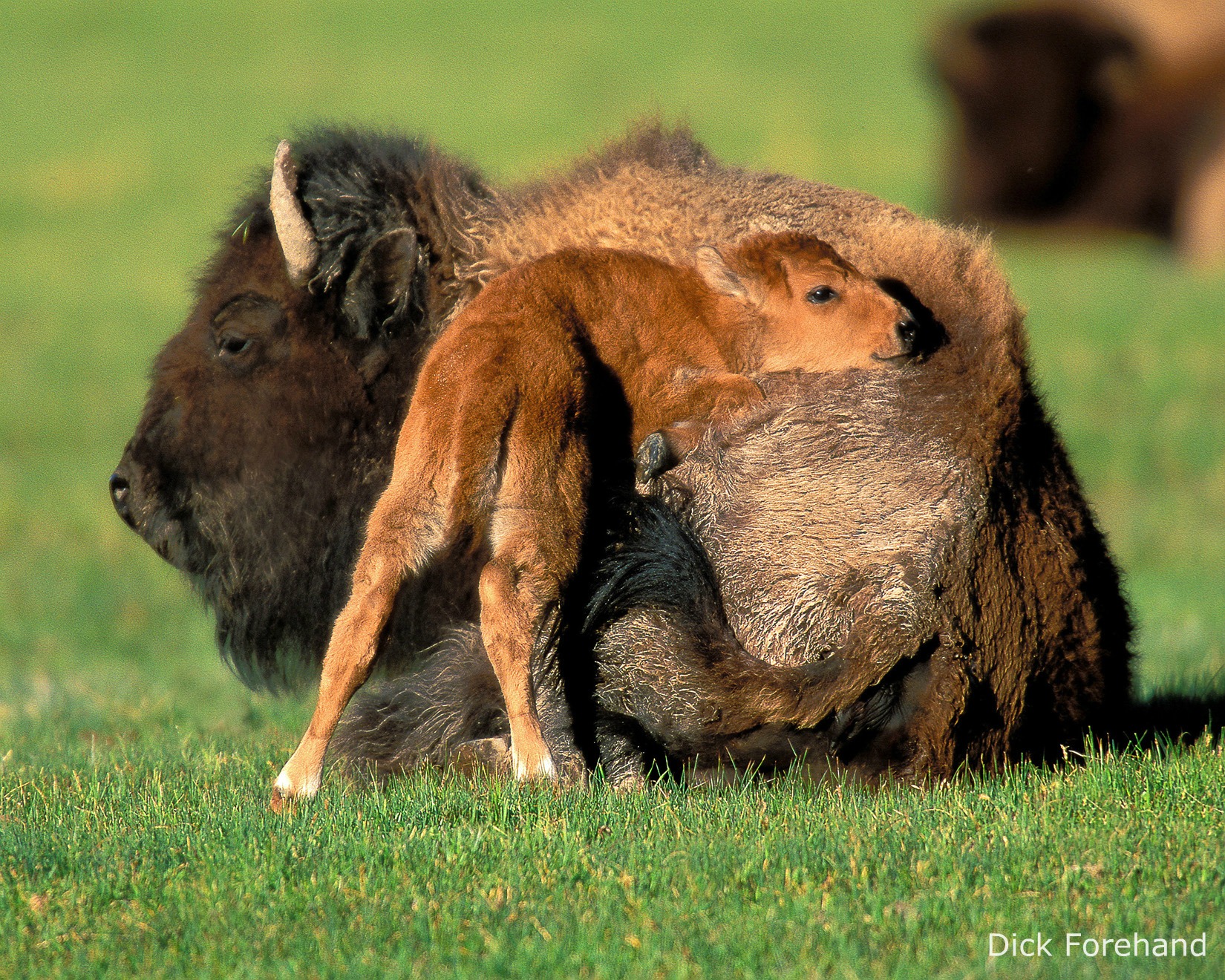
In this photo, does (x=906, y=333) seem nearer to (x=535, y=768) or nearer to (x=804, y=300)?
(x=804, y=300)

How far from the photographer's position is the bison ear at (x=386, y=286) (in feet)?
18.7

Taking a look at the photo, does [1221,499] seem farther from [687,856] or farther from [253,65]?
[253,65]

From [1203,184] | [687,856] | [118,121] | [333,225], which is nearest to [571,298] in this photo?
[333,225]

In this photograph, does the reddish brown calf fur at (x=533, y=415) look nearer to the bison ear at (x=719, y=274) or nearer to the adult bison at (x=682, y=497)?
the bison ear at (x=719, y=274)

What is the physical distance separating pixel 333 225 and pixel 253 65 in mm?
36280

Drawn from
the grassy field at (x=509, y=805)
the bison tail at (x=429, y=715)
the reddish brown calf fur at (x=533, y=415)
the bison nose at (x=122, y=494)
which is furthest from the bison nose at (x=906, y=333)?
the bison nose at (x=122, y=494)

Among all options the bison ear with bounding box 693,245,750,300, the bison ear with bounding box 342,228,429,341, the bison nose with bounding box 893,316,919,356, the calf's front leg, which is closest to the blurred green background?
the bison ear with bounding box 342,228,429,341

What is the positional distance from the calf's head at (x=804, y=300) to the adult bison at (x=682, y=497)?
0.49 ft

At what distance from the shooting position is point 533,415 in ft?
15.3

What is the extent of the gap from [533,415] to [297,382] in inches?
58.4

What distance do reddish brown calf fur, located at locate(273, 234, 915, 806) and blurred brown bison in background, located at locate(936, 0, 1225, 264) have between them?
20.7m

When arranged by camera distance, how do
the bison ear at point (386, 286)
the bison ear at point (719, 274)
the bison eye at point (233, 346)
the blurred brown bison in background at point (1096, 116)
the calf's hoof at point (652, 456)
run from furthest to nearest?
the blurred brown bison in background at point (1096, 116), the bison eye at point (233, 346), the bison ear at point (386, 286), the bison ear at point (719, 274), the calf's hoof at point (652, 456)

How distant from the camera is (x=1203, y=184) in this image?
24.1 m

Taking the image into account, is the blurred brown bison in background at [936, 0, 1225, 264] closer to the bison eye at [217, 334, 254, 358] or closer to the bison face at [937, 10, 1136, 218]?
the bison face at [937, 10, 1136, 218]
